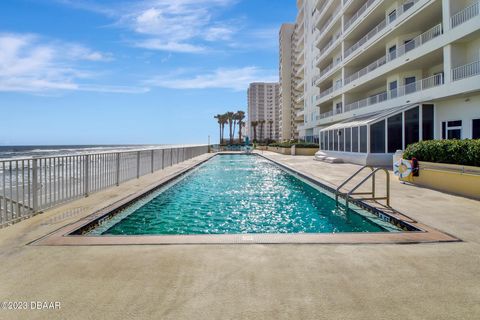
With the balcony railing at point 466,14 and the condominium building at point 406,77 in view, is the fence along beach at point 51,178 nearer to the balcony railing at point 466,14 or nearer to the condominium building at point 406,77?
the condominium building at point 406,77

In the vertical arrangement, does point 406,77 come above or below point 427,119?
above

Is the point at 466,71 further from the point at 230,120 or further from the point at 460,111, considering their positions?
the point at 230,120

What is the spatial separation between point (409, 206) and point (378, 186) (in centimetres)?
329

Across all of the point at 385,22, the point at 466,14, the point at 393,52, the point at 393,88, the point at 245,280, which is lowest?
the point at 245,280

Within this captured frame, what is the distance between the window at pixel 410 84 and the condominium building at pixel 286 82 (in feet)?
222

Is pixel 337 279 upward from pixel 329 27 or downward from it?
downward

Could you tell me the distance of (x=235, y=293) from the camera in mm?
2928

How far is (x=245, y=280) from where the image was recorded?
10.5 ft

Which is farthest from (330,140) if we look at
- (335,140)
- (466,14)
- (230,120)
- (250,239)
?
(230,120)

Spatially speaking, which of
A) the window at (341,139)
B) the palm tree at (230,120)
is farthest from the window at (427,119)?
the palm tree at (230,120)

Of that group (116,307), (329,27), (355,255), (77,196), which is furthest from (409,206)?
(329,27)

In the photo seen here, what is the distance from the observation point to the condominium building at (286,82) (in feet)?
295

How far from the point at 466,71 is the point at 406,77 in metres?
6.21

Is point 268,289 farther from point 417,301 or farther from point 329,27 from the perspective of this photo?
point 329,27
